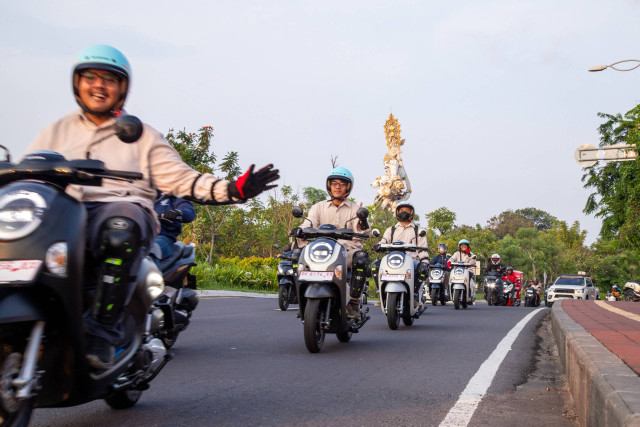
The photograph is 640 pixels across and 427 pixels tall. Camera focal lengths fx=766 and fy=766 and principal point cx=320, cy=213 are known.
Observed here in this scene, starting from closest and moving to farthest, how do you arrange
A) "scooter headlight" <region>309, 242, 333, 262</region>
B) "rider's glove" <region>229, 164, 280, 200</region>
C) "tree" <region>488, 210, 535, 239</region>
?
"rider's glove" <region>229, 164, 280, 200</region> → "scooter headlight" <region>309, 242, 333, 262</region> → "tree" <region>488, 210, 535, 239</region>

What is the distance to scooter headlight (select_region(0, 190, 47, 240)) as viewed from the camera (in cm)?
307

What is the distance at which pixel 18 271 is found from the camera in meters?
3.00

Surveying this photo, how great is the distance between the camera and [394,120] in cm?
6656

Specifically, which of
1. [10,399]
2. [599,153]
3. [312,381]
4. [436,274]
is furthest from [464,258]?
[10,399]

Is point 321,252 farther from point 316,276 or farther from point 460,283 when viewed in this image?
point 460,283

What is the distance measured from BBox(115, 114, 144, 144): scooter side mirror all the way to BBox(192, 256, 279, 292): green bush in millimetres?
20049

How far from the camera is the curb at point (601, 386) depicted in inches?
130

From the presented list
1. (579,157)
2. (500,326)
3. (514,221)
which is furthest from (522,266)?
(500,326)

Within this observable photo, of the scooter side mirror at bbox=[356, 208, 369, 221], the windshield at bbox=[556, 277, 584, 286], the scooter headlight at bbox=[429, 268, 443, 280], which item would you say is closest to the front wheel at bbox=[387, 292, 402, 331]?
the scooter side mirror at bbox=[356, 208, 369, 221]

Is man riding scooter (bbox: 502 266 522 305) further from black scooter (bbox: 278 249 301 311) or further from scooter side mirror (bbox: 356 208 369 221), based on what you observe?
scooter side mirror (bbox: 356 208 369 221)

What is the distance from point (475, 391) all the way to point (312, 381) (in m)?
1.27

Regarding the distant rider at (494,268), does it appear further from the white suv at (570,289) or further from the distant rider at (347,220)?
the distant rider at (347,220)

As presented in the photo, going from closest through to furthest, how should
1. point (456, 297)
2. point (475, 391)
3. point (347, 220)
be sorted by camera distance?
point (475, 391) → point (347, 220) → point (456, 297)

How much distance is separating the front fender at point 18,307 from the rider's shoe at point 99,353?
47 centimetres
